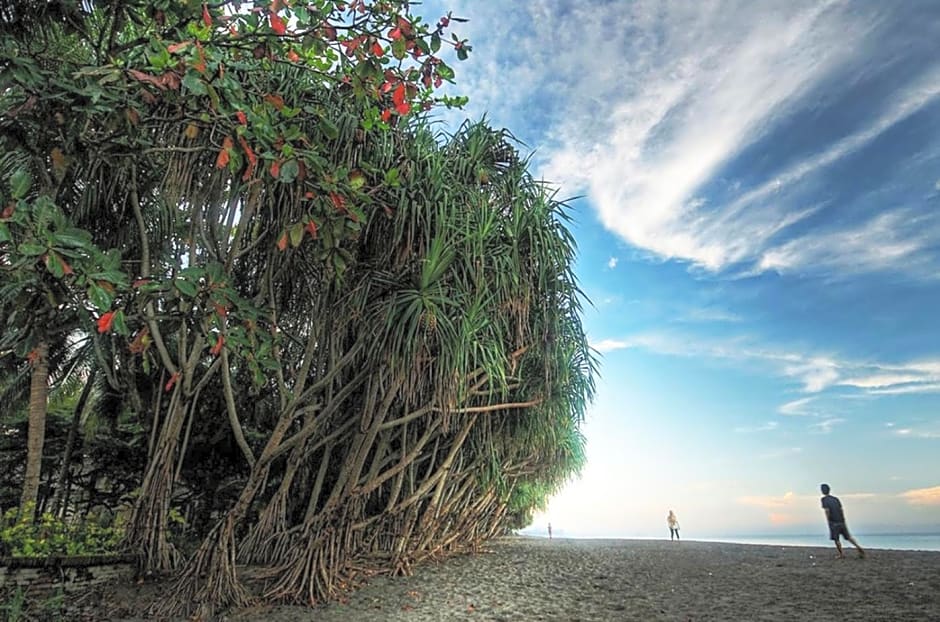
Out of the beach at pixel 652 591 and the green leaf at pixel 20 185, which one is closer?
the green leaf at pixel 20 185

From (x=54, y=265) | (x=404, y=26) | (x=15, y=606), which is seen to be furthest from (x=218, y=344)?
(x=15, y=606)

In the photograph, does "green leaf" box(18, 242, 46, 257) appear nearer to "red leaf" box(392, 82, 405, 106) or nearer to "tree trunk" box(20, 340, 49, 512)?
"red leaf" box(392, 82, 405, 106)

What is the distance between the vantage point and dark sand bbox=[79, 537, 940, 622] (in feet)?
12.7

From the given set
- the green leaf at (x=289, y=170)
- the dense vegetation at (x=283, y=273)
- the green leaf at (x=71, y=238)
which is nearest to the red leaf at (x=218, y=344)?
the dense vegetation at (x=283, y=273)

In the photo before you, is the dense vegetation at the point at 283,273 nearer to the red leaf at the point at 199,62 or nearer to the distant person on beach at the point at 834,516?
the red leaf at the point at 199,62

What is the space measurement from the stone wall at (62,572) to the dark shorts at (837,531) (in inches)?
281

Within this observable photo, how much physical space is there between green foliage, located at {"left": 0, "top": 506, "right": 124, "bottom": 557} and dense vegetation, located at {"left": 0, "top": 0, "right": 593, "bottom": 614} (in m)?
0.16

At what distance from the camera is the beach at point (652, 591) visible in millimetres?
3887

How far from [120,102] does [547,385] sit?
415 centimetres

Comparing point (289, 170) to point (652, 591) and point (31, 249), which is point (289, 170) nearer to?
point (31, 249)

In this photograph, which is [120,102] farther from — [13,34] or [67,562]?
[67,562]

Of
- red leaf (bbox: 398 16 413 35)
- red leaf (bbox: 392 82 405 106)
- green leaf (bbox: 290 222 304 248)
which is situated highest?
red leaf (bbox: 398 16 413 35)

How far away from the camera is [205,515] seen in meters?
6.64

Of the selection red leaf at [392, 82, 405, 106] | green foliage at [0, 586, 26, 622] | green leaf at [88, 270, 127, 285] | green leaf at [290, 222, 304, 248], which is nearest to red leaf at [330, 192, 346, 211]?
green leaf at [290, 222, 304, 248]
